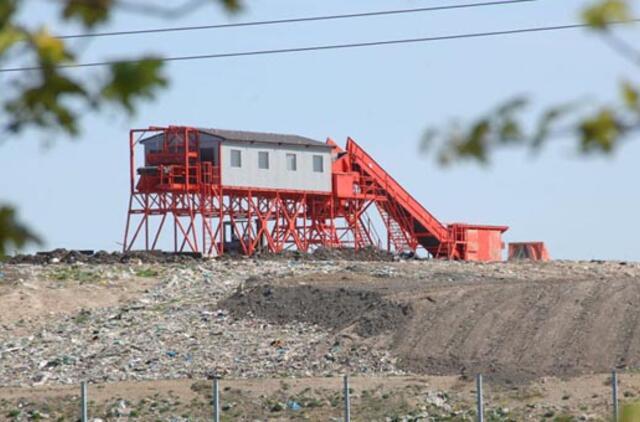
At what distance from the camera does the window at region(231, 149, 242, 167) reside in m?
52.2

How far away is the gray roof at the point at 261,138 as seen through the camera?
52.7m

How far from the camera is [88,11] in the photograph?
6.10 meters

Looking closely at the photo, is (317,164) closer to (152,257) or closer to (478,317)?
(152,257)

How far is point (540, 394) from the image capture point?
29.7 meters

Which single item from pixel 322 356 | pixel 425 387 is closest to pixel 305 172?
pixel 322 356

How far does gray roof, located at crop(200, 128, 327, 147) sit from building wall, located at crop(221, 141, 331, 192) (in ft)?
0.48

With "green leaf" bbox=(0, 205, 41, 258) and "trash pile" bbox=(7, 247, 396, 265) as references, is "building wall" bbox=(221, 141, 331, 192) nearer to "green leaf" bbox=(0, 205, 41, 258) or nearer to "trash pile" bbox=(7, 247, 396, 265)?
"trash pile" bbox=(7, 247, 396, 265)

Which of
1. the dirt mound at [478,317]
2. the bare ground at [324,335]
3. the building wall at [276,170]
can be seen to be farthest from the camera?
the building wall at [276,170]

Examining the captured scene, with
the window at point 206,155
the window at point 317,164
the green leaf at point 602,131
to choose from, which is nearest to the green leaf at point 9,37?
the green leaf at point 602,131

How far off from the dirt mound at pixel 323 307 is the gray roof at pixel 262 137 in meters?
13.5

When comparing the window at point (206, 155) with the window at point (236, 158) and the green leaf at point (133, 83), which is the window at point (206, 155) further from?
the green leaf at point (133, 83)

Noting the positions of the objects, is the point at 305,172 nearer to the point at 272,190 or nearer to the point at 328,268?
the point at 272,190

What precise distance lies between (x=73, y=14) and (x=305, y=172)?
159 feet

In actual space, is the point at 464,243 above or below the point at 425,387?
above
